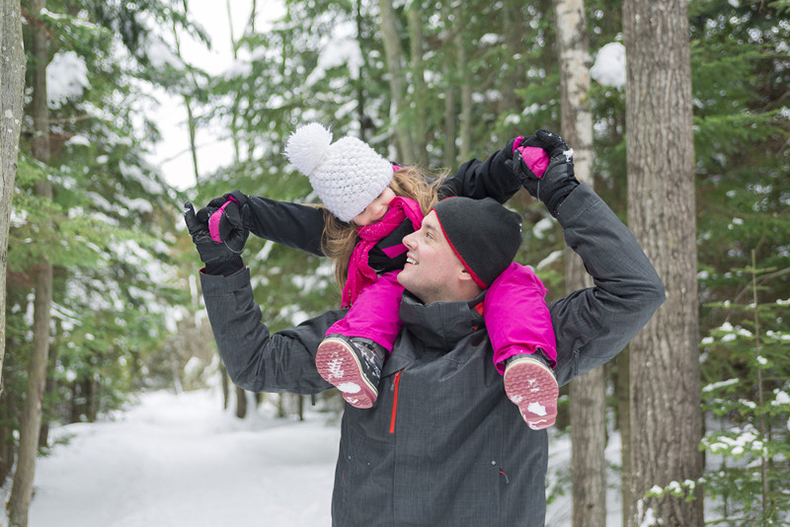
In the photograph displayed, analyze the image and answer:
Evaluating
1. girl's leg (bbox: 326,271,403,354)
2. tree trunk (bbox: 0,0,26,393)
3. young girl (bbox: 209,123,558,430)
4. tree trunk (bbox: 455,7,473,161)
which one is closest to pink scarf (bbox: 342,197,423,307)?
young girl (bbox: 209,123,558,430)

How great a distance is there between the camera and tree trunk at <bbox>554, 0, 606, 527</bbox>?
541 cm

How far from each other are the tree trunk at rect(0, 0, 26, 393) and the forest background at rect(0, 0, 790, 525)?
2.21 m

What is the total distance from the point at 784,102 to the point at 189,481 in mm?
10279

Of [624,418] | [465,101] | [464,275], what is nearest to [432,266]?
[464,275]

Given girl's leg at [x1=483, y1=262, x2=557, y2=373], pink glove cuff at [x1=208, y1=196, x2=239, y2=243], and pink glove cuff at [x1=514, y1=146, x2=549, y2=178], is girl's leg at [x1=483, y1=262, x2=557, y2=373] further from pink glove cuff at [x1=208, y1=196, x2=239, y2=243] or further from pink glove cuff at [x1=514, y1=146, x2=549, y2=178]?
pink glove cuff at [x1=208, y1=196, x2=239, y2=243]

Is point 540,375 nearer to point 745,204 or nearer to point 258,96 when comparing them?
point 745,204

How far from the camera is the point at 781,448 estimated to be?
3.79m

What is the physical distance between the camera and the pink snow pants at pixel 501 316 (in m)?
1.59

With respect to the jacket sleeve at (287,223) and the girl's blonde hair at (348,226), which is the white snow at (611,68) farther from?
the jacket sleeve at (287,223)

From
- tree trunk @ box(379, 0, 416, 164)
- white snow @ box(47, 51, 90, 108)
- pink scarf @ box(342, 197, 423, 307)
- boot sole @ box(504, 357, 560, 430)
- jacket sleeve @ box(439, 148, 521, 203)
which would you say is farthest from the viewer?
tree trunk @ box(379, 0, 416, 164)

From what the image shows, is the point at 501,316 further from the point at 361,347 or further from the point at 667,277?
the point at 667,277

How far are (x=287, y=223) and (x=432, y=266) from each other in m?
0.56

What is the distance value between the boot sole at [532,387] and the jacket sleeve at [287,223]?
0.91 metres

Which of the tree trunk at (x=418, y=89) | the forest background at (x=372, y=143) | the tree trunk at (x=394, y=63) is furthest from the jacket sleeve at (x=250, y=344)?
the tree trunk at (x=394, y=63)
